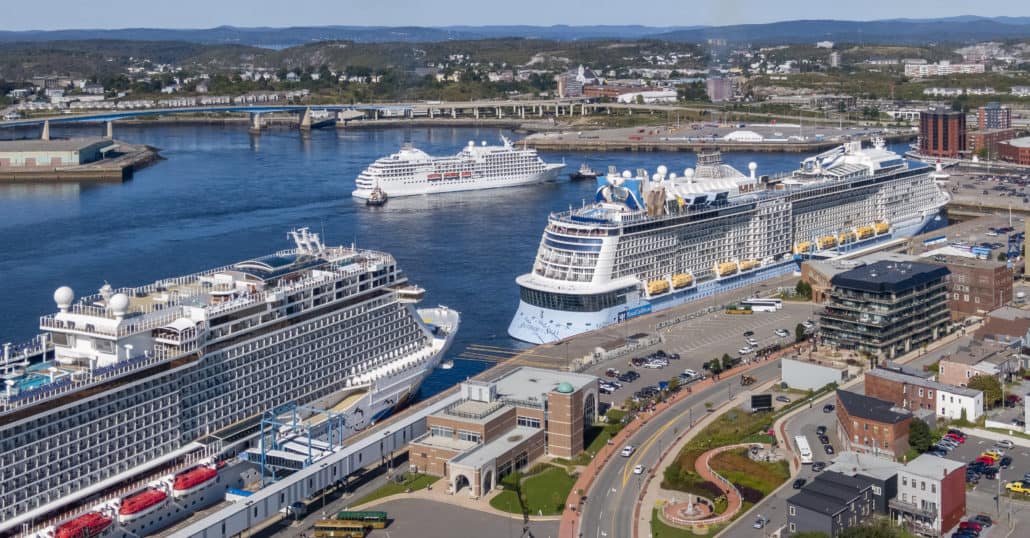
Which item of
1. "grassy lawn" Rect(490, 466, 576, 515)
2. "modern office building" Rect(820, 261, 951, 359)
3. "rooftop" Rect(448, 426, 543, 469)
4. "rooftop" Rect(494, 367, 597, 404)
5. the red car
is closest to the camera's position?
the red car

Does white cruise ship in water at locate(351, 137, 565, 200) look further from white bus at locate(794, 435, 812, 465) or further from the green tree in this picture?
white bus at locate(794, 435, 812, 465)

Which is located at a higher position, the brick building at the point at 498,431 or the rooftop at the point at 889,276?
the rooftop at the point at 889,276

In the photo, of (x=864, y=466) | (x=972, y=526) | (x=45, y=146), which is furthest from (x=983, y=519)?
(x=45, y=146)

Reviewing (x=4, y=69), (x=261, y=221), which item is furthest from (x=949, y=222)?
(x=4, y=69)

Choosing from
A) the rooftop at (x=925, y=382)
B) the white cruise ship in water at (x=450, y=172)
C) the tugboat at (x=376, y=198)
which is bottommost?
the rooftop at (x=925, y=382)

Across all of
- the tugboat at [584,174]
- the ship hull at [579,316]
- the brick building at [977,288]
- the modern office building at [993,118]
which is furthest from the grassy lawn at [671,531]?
the modern office building at [993,118]

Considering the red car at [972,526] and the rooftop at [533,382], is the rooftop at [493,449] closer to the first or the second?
the rooftop at [533,382]

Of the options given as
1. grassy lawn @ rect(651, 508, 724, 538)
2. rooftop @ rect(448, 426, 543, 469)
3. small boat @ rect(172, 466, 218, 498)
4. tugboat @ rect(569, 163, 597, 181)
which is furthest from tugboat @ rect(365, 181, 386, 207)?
grassy lawn @ rect(651, 508, 724, 538)

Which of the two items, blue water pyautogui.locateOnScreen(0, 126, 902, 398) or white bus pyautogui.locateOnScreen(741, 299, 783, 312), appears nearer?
white bus pyautogui.locateOnScreen(741, 299, 783, 312)
